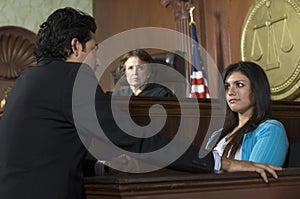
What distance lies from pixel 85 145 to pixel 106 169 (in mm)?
335

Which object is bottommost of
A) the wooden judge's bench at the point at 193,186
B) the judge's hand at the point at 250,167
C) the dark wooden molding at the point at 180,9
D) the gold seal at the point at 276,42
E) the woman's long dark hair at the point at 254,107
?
the wooden judge's bench at the point at 193,186

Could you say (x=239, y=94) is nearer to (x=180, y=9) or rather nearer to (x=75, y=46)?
(x=75, y=46)

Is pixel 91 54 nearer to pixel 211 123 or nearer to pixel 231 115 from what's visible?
pixel 231 115

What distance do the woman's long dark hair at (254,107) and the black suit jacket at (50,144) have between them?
3.20ft

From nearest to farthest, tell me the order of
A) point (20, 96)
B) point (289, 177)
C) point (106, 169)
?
point (289, 177), point (20, 96), point (106, 169)

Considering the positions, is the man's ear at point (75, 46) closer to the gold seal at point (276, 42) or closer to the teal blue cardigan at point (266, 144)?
the teal blue cardigan at point (266, 144)

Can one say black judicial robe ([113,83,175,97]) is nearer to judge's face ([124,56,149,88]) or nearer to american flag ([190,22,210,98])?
judge's face ([124,56,149,88])

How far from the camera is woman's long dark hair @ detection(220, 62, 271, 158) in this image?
2.84 metres

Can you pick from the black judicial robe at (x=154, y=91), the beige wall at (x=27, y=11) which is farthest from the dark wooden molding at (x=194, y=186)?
the beige wall at (x=27, y=11)

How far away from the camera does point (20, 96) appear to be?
6.38ft

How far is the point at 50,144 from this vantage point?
1883 mm

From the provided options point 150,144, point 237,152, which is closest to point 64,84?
point 150,144

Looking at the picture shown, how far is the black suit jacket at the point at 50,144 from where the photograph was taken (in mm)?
1860

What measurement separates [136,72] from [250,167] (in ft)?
7.03
